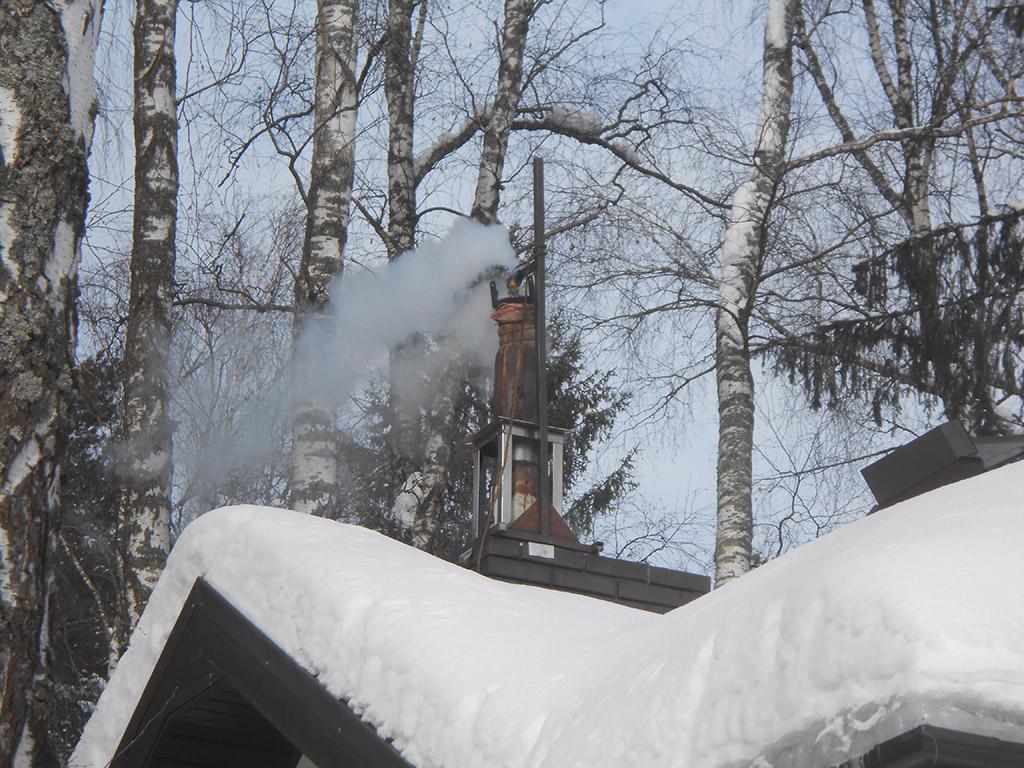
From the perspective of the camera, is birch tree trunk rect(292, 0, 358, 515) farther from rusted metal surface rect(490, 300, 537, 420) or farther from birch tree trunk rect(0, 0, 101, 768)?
birch tree trunk rect(0, 0, 101, 768)

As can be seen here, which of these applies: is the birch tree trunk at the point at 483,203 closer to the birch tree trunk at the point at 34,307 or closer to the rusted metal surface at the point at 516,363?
the rusted metal surface at the point at 516,363

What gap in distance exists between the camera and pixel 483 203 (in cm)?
1037

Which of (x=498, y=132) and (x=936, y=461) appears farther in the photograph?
(x=498, y=132)

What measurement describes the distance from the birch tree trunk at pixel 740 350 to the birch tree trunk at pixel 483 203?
6.93 ft

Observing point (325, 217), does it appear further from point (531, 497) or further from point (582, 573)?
point (582, 573)

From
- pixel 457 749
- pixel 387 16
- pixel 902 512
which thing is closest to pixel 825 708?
pixel 902 512

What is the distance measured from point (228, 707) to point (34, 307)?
1508 mm

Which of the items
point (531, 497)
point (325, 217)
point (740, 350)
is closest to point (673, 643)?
point (531, 497)

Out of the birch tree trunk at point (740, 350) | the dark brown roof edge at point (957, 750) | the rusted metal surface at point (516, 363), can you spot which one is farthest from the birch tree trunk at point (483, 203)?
the dark brown roof edge at point (957, 750)

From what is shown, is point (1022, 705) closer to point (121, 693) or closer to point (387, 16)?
point (121, 693)

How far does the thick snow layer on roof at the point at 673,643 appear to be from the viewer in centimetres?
162

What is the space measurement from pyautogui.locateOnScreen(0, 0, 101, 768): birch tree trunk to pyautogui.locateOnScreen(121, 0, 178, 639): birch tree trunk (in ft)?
12.4

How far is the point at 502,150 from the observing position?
10.3 m

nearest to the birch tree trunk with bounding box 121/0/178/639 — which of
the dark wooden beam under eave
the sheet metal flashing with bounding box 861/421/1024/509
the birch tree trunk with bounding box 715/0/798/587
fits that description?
the dark wooden beam under eave
